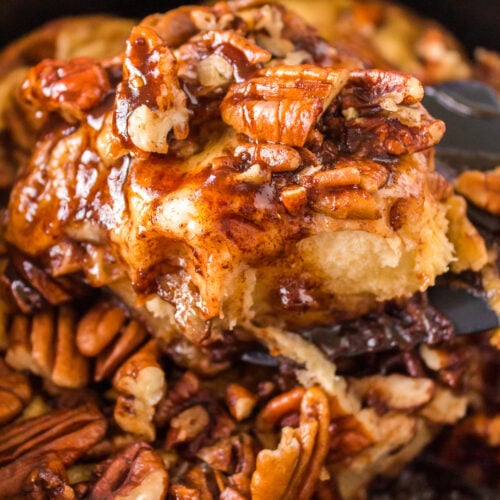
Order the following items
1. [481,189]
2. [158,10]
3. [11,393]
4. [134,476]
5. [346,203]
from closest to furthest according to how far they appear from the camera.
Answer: [346,203] < [134,476] < [11,393] < [481,189] < [158,10]

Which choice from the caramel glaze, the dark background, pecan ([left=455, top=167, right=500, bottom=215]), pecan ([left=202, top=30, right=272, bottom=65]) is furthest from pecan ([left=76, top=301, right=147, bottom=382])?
the dark background

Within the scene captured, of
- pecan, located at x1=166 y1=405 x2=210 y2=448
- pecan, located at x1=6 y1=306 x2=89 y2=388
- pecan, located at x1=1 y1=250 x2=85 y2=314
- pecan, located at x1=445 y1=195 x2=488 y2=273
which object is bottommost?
pecan, located at x1=166 y1=405 x2=210 y2=448

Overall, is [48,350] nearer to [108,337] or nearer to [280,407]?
[108,337]

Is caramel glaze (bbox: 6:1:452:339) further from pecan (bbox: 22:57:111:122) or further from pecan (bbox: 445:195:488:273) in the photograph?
pecan (bbox: 445:195:488:273)

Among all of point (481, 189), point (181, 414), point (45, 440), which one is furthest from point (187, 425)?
point (481, 189)

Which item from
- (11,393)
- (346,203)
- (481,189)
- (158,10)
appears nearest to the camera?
(346,203)

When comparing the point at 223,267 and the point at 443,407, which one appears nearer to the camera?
the point at 223,267

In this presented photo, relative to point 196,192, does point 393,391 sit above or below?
below
